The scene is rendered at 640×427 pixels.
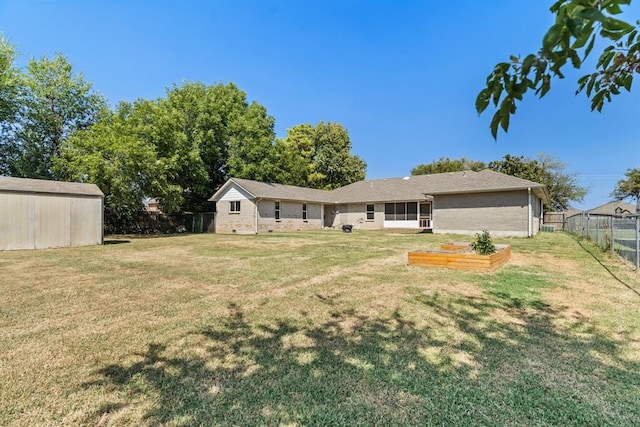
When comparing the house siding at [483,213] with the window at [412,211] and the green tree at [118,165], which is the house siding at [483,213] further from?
the green tree at [118,165]

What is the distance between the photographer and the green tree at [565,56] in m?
0.98

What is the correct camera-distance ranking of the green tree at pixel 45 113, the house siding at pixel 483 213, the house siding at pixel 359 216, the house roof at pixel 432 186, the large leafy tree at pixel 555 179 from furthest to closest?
the large leafy tree at pixel 555 179 → the house siding at pixel 359 216 → the green tree at pixel 45 113 → the house roof at pixel 432 186 → the house siding at pixel 483 213

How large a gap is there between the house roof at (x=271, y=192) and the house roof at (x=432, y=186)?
7.06 ft

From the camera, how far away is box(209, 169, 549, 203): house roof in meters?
18.6

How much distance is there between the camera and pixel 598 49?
1.60 m

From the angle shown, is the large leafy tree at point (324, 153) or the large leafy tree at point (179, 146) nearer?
the large leafy tree at point (179, 146)

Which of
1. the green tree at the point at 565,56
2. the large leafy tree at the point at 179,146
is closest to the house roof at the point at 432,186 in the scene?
the large leafy tree at the point at 179,146

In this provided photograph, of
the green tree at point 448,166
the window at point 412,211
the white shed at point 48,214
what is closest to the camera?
the white shed at point 48,214

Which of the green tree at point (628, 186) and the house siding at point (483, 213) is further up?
the green tree at point (628, 186)

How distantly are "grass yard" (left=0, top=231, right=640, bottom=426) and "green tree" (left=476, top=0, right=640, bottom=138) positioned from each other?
2.17 meters

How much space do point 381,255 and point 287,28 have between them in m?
9.84

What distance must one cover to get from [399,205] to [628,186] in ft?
140

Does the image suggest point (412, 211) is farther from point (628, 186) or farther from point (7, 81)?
point (628, 186)

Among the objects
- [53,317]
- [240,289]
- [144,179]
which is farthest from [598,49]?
[144,179]
